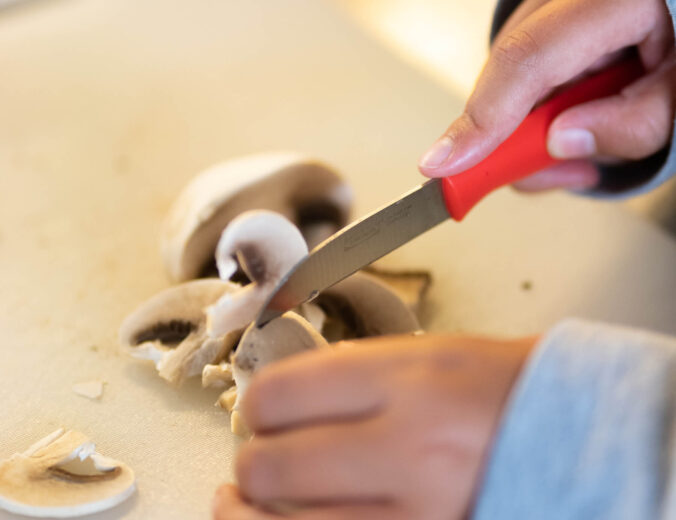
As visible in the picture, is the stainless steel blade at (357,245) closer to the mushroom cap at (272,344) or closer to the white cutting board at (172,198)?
the mushroom cap at (272,344)

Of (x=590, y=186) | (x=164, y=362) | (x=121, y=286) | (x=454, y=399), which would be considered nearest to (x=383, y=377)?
(x=454, y=399)

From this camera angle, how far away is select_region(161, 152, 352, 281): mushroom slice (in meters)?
1.01

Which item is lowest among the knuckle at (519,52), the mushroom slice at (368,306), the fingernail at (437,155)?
the mushroom slice at (368,306)

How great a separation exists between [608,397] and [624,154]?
675 millimetres

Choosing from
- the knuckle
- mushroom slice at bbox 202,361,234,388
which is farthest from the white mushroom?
the knuckle

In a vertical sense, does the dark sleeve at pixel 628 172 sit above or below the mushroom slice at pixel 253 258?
below

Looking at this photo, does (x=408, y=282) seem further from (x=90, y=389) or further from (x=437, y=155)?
(x=90, y=389)

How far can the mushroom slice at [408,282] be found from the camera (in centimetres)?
108

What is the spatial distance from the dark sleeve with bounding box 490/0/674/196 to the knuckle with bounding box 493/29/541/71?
0.85ft

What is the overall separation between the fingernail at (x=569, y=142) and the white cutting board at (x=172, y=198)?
221mm

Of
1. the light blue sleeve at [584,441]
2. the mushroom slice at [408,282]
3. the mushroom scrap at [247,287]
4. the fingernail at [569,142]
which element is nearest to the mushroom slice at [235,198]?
the mushroom scrap at [247,287]

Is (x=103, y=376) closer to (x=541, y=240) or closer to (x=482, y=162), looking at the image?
(x=482, y=162)

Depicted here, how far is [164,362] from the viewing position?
914 millimetres

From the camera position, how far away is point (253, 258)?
897 millimetres
